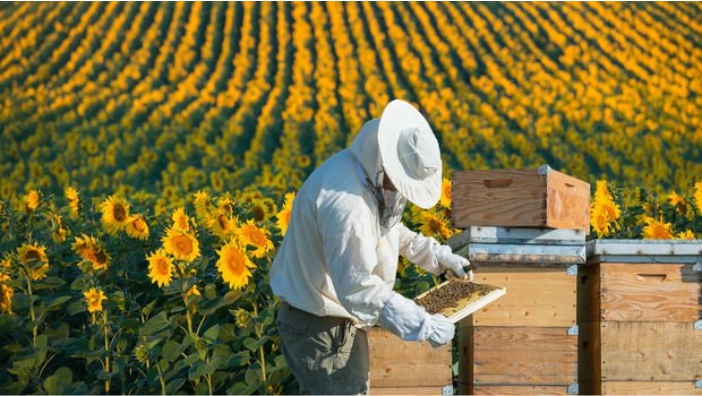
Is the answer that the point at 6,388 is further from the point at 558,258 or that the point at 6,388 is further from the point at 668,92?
the point at 668,92

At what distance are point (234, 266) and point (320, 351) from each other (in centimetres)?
131

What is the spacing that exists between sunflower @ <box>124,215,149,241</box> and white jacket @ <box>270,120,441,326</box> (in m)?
1.64

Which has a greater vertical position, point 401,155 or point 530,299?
point 401,155

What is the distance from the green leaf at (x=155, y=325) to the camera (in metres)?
4.73

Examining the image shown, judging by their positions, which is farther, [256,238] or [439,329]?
[256,238]

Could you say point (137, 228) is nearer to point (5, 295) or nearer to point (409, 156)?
point (5, 295)

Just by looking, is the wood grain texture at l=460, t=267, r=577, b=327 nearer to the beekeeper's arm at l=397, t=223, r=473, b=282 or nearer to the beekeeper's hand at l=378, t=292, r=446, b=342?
the beekeeper's arm at l=397, t=223, r=473, b=282

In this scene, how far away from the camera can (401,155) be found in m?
3.48

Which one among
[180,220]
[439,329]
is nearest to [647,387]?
[439,329]

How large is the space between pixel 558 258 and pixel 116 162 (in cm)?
761

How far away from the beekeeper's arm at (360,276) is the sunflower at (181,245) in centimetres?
170

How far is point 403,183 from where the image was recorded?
3438mm

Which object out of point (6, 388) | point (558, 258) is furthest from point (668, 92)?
point (6, 388)

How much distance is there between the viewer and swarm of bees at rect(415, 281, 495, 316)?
12.5 feet
